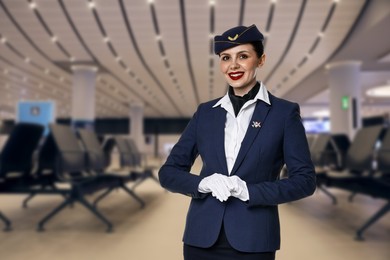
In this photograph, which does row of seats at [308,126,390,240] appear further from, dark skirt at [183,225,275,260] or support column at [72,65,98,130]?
support column at [72,65,98,130]

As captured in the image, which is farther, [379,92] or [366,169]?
[379,92]

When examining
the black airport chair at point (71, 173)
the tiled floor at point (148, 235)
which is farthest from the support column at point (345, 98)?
the black airport chair at point (71, 173)

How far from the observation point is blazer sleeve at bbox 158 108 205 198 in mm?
940

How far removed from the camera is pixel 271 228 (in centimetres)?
93

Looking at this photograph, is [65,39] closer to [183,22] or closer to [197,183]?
[183,22]

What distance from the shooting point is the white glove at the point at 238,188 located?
852 mm

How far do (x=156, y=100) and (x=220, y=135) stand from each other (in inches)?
934

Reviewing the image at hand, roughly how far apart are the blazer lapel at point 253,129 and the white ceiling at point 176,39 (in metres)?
7.45

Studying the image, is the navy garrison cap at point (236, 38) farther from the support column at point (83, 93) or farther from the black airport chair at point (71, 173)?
the support column at point (83, 93)

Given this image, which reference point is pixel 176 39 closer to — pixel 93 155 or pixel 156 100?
pixel 93 155

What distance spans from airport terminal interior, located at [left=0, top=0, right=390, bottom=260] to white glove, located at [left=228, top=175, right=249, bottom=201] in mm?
191

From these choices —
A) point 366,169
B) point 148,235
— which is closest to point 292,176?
point 148,235

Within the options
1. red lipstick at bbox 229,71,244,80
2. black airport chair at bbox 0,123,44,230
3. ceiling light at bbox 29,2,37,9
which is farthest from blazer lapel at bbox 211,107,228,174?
ceiling light at bbox 29,2,37,9

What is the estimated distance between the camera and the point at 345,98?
12359 mm
